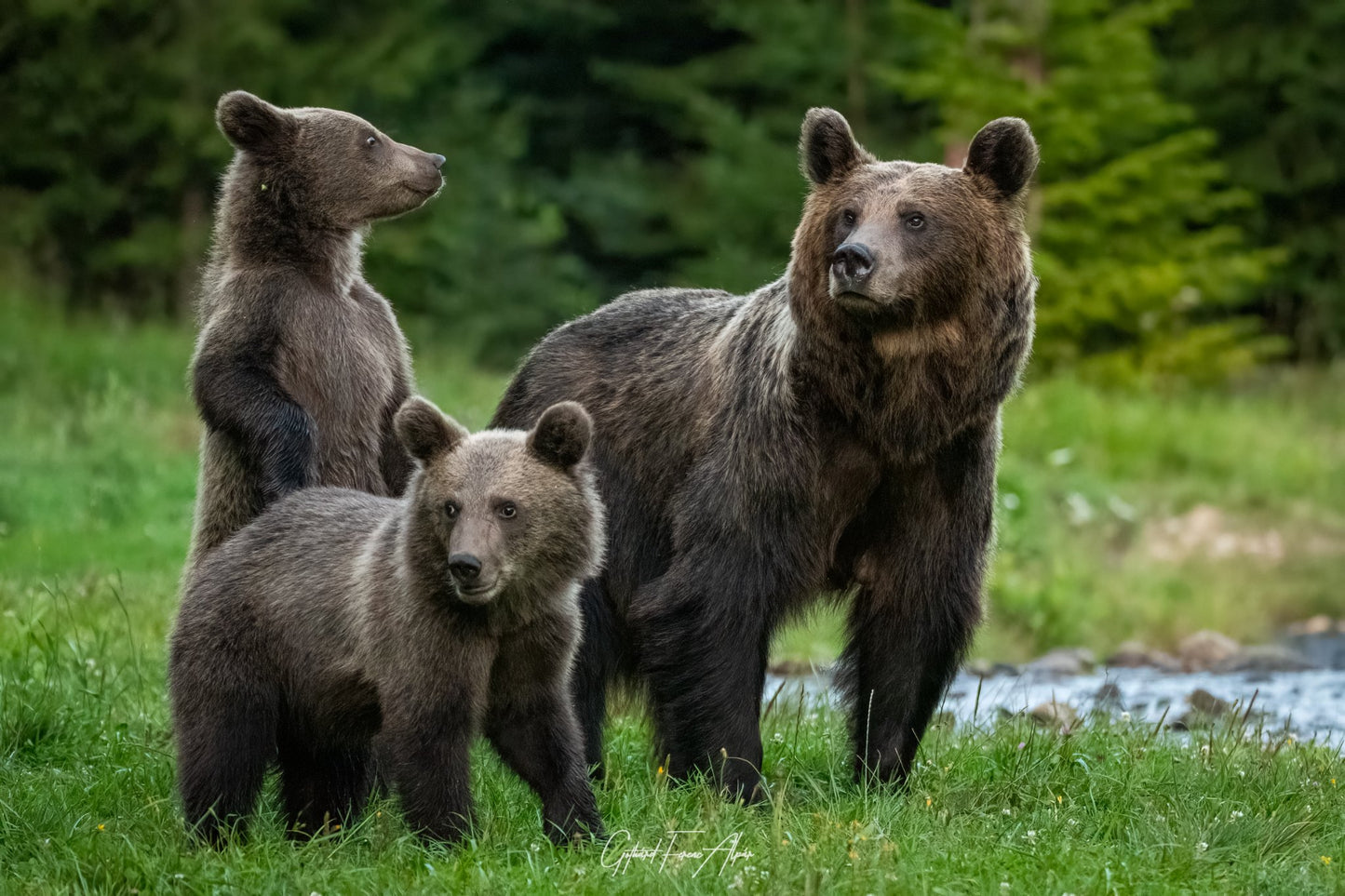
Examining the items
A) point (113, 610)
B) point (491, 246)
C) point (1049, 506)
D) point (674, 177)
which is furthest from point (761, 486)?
point (674, 177)

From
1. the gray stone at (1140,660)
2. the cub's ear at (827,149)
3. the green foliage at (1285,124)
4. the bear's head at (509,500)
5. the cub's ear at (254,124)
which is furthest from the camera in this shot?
the green foliage at (1285,124)

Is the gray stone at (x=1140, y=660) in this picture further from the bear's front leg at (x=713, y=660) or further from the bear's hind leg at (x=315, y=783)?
the bear's hind leg at (x=315, y=783)

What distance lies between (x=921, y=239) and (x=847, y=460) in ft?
2.35

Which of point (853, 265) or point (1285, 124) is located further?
point (1285, 124)

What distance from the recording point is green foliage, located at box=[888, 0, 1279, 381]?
52.8 feet

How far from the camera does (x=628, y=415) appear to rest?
18.7 ft

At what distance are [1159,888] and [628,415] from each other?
2.47m

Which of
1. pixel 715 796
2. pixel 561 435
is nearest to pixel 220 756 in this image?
pixel 561 435

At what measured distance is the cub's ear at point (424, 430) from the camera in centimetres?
434

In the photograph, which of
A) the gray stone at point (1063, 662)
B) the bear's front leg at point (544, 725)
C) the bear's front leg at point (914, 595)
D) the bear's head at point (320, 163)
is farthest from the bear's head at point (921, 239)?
the gray stone at point (1063, 662)

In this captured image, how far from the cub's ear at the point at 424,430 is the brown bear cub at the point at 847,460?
3.39ft

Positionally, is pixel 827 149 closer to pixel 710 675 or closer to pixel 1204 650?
pixel 710 675

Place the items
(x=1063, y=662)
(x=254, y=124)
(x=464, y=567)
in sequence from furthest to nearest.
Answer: (x=1063, y=662), (x=254, y=124), (x=464, y=567)

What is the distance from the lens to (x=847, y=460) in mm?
4992
